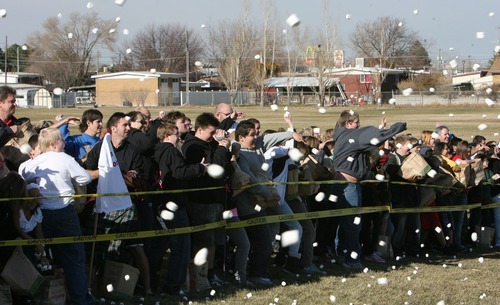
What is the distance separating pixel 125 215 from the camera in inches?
319

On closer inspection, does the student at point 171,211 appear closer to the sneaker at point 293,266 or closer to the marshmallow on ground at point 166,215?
the marshmallow on ground at point 166,215

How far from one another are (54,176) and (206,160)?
1774 millimetres

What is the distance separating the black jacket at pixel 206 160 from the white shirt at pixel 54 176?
56.6 inches

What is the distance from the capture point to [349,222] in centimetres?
1055

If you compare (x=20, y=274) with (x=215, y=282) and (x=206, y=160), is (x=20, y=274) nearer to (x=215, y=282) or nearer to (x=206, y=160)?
(x=206, y=160)

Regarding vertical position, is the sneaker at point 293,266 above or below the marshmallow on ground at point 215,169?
below

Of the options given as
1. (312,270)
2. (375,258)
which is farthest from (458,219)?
(312,270)

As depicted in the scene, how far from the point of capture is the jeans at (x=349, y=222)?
10.5m

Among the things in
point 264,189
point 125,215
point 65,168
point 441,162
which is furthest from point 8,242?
point 441,162

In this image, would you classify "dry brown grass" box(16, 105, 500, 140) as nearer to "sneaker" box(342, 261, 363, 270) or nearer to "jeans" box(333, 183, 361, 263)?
"jeans" box(333, 183, 361, 263)

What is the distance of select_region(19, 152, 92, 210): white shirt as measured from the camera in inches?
290

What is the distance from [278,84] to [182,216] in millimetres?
84399

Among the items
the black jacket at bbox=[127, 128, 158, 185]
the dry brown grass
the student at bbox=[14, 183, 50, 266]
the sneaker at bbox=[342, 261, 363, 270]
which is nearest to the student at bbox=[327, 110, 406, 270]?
the sneaker at bbox=[342, 261, 363, 270]

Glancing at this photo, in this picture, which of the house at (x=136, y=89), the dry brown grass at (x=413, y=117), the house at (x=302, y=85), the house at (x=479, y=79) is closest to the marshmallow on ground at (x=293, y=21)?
the dry brown grass at (x=413, y=117)
